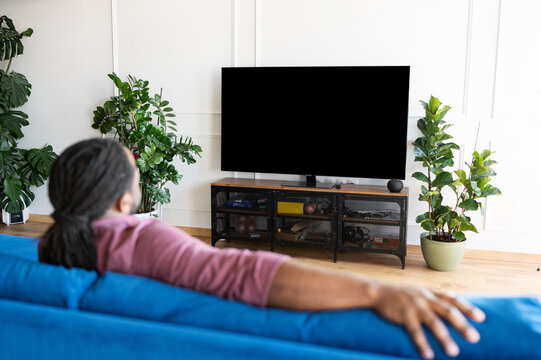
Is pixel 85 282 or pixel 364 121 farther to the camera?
pixel 364 121

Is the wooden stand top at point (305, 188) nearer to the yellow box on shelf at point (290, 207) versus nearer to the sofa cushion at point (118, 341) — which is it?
the yellow box on shelf at point (290, 207)

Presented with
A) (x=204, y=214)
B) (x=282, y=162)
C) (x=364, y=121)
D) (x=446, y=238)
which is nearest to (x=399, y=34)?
(x=364, y=121)

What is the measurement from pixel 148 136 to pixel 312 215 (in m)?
1.53

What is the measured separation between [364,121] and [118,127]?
227 centimetres

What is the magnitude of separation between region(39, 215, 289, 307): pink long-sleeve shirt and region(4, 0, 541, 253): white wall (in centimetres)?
325

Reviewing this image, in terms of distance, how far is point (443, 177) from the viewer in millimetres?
3512

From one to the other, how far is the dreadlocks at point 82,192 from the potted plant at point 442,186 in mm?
2908

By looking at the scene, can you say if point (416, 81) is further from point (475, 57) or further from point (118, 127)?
point (118, 127)

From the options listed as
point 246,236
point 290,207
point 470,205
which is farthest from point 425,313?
point 246,236

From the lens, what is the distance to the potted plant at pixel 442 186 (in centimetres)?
344

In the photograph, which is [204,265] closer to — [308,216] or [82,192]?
[82,192]

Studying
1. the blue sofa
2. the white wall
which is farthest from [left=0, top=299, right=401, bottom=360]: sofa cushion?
the white wall

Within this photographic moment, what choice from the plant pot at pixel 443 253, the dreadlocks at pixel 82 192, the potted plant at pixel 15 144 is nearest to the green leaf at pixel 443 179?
the plant pot at pixel 443 253

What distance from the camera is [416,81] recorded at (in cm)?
388
